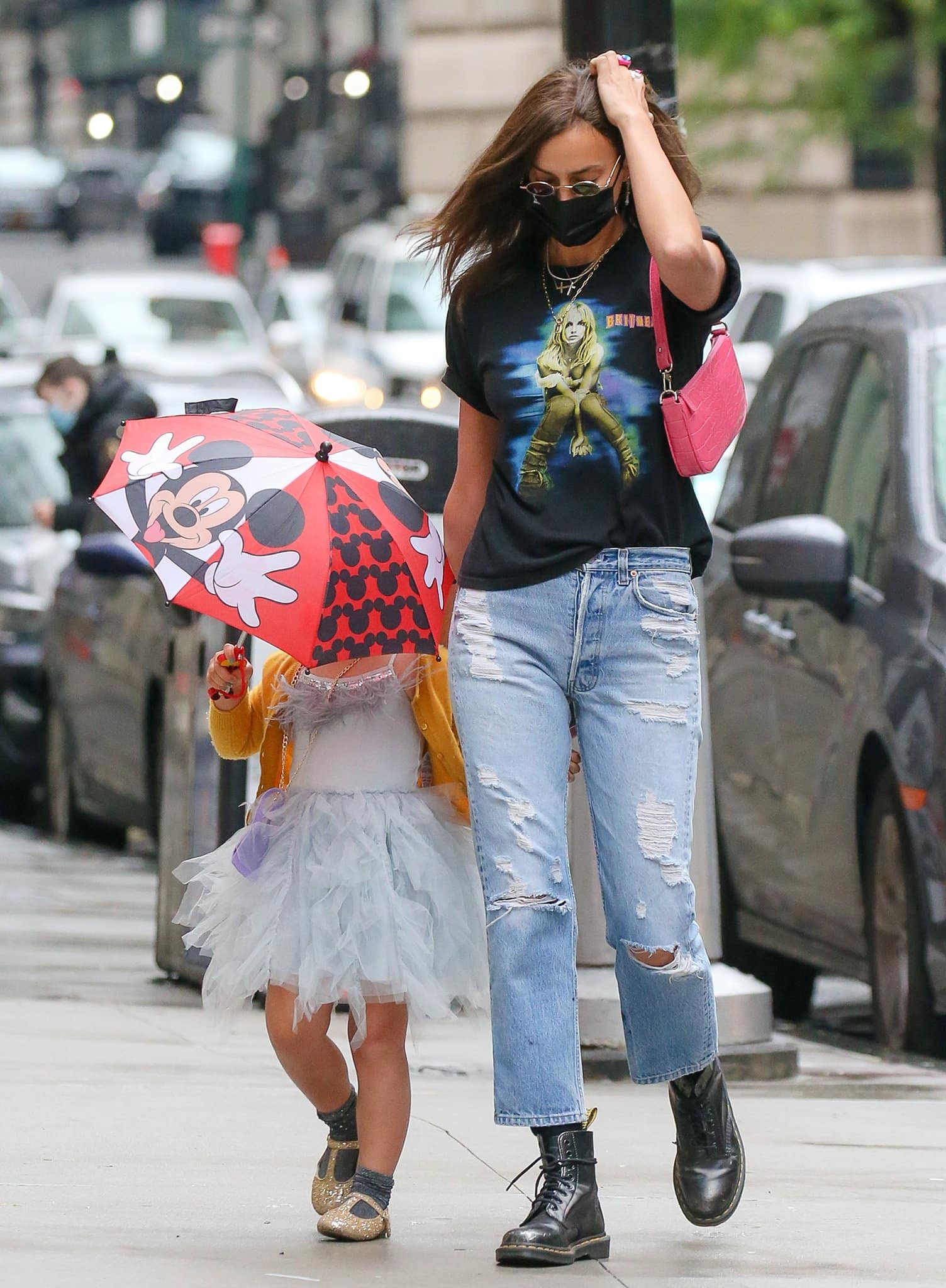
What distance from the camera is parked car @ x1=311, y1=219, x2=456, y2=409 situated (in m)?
21.5

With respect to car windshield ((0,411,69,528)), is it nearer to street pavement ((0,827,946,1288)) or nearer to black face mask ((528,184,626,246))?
street pavement ((0,827,946,1288))

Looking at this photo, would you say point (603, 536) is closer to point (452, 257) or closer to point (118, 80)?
point (452, 257)

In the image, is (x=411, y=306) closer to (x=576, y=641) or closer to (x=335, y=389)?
(x=335, y=389)

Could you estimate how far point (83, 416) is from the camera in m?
11.9

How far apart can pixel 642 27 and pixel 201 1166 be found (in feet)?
9.12

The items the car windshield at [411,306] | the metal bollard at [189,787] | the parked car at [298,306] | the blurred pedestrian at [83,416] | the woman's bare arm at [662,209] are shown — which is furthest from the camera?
the parked car at [298,306]

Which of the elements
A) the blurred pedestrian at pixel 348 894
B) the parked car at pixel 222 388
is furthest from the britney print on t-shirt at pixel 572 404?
the parked car at pixel 222 388

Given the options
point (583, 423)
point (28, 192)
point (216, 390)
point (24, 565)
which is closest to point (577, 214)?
point (583, 423)

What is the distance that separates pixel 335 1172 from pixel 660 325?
151 centimetres

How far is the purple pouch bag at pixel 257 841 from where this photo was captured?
4730 mm

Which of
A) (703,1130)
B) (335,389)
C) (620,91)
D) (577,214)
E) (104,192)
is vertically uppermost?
(620,91)

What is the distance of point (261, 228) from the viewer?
1917 inches

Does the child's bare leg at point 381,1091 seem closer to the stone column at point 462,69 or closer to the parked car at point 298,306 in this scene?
the parked car at point 298,306

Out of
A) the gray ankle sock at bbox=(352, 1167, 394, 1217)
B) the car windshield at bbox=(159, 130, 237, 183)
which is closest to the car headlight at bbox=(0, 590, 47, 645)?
the gray ankle sock at bbox=(352, 1167, 394, 1217)
